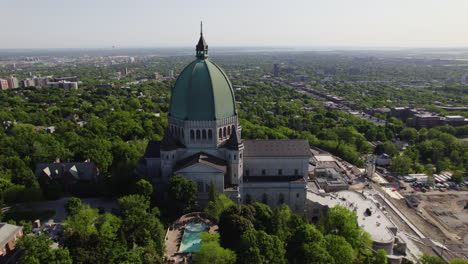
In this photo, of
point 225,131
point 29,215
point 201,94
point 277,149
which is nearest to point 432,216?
point 277,149

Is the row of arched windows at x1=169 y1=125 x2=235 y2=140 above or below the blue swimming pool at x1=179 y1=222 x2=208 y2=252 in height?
above

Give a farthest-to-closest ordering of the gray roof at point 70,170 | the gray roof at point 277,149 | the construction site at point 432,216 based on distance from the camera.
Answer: the gray roof at point 70,170 < the gray roof at point 277,149 < the construction site at point 432,216

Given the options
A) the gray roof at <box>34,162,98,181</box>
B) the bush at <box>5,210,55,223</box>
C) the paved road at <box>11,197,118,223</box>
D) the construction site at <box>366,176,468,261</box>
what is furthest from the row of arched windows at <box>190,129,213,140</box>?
the construction site at <box>366,176,468,261</box>

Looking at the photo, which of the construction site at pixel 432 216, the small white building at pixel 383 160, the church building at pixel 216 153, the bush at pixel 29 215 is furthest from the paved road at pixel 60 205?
the small white building at pixel 383 160

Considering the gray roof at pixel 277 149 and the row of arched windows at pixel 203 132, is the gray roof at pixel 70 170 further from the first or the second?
the gray roof at pixel 277 149

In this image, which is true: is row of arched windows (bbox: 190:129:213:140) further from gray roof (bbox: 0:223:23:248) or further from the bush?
gray roof (bbox: 0:223:23:248)

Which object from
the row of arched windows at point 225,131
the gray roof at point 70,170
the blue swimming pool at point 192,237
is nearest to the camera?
the blue swimming pool at point 192,237

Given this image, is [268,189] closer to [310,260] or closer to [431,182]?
[310,260]
